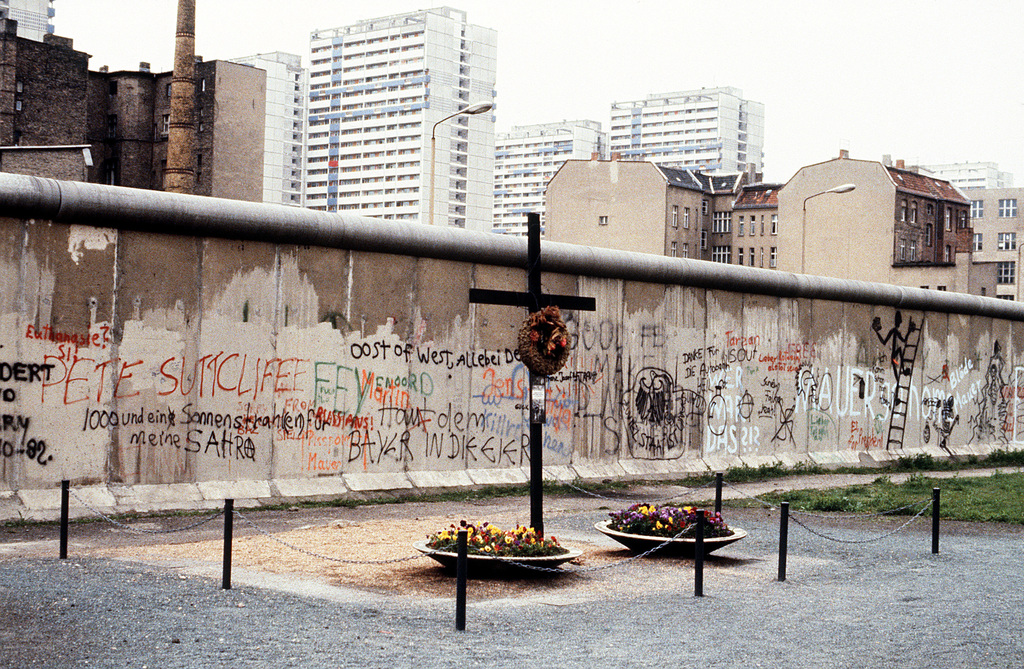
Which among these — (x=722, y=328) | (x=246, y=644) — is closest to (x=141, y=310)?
(x=246, y=644)

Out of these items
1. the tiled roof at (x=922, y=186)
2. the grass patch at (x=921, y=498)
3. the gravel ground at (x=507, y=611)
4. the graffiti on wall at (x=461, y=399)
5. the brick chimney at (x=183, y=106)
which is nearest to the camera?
the gravel ground at (x=507, y=611)

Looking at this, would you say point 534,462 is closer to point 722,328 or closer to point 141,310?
point 141,310

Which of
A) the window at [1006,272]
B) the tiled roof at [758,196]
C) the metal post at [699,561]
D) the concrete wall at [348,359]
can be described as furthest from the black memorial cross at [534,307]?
the window at [1006,272]

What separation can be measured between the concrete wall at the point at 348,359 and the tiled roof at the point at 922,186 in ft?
201

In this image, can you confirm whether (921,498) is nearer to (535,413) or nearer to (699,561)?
(535,413)

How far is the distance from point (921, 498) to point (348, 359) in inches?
403

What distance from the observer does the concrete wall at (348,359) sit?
14883 mm

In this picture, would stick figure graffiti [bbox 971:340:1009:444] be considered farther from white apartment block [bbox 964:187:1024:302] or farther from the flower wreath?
white apartment block [bbox 964:187:1024:302]

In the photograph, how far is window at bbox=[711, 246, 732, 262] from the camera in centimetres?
11125

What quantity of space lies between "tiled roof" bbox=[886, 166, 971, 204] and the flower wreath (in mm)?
74529

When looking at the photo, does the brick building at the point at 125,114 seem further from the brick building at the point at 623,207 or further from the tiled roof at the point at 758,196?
the tiled roof at the point at 758,196

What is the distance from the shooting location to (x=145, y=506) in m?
15.2

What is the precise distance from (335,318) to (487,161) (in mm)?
177608

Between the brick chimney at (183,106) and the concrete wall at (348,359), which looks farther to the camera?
the brick chimney at (183,106)
